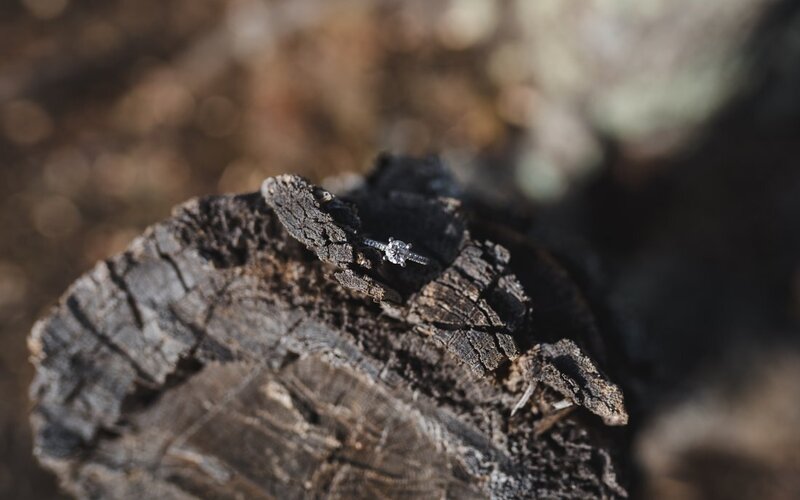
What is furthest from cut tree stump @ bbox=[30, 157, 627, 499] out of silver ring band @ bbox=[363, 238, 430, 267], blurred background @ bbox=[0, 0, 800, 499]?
blurred background @ bbox=[0, 0, 800, 499]

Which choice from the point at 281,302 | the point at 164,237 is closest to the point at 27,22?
the point at 164,237

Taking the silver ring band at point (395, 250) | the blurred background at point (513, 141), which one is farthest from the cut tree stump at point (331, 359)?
the blurred background at point (513, 141)

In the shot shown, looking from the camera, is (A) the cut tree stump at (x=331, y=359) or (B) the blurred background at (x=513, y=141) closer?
(A) the cut tree stump at (x=331, y=359)

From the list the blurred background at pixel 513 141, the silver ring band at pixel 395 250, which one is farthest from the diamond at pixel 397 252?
the blurred background at pixel 513 141

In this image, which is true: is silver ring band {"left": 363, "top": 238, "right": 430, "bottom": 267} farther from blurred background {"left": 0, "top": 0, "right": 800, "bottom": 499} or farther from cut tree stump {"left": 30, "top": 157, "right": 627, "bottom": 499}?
blurred background {"left": 0, "top": 0, "right": 800, "bottom": 499}

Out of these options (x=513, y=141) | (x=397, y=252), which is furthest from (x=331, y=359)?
(x=513, y=141)

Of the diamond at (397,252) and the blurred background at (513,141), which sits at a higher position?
the blurred background at (513,141)

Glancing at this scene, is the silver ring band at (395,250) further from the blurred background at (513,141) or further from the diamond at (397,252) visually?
the blurred background at (513,141)

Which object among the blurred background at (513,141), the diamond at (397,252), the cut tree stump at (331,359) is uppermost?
the blurred background at (513,141)
